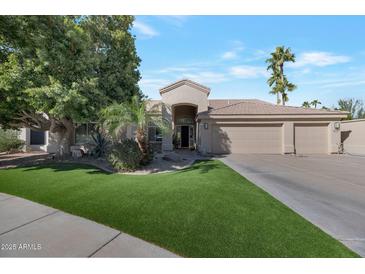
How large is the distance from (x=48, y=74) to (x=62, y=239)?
9992 mm

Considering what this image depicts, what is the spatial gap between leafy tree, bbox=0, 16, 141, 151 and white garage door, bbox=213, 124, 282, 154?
31.8ft

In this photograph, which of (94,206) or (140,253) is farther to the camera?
(94,206)

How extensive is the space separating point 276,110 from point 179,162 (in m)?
10.8

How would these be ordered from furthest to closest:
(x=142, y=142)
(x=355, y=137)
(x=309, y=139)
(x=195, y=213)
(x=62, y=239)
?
(x=355, y=137) < (x=309, y=139) < (x=142, y=142) < (x=195, y=213) < (x=62, y=239)

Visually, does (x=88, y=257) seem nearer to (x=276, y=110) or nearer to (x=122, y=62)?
(x=122, y=62)

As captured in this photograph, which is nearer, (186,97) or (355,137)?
(355,137)

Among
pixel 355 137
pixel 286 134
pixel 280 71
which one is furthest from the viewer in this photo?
pixel 280 71

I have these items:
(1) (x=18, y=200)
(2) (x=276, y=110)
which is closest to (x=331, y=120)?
(2) (x=276, y=110)

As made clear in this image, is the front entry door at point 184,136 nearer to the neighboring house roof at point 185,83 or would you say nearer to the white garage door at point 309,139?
the neighboring house roof at point 185,83

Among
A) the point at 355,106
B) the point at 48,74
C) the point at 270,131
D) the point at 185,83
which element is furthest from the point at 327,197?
the point at 355,106

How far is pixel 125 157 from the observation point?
428 inches

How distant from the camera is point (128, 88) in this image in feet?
53.4

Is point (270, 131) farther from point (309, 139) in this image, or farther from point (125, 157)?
point (125, 157)

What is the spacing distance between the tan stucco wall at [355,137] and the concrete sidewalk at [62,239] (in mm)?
21479
